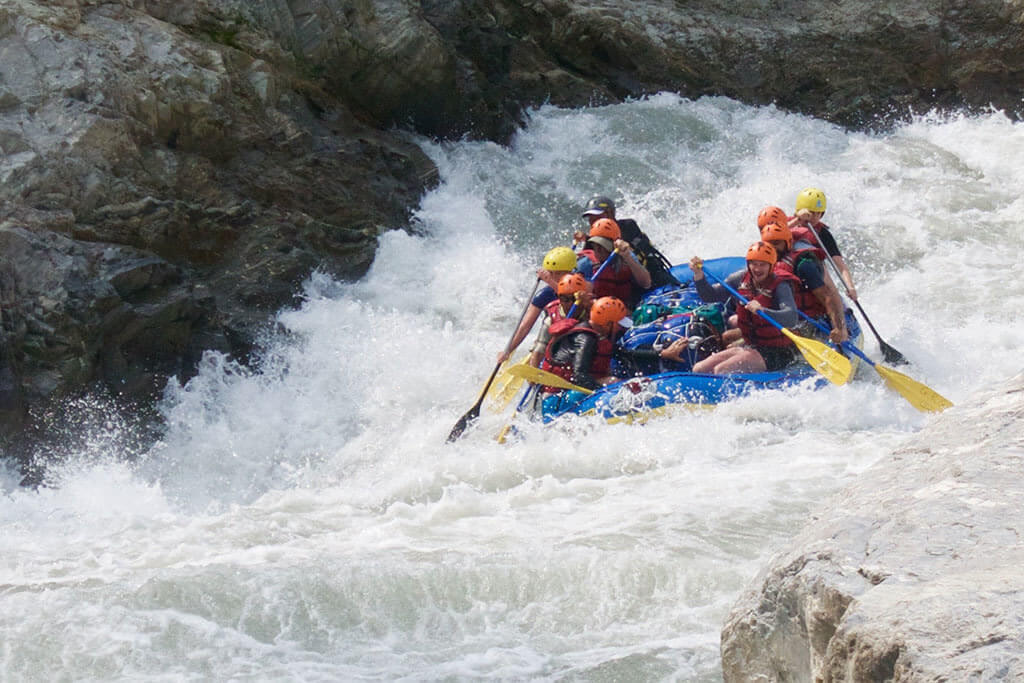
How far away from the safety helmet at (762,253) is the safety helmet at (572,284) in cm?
106

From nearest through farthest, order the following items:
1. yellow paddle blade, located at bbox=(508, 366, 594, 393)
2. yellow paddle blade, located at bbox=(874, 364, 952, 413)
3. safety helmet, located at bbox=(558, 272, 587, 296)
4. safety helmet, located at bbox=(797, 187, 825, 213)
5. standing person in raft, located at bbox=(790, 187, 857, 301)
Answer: yellow paddle blade, located at bbox=(874, 364, 952, 413)
yellow paddle blade, located at bbox=(508, 366, 594, 393)
safety helmet, located at bbox=(558, 272, 587, 296)
standing person in raft, located at bbox=(790, 187, 857, 301)
safety helmet, located at bbox=(797, 187, 825, 213)

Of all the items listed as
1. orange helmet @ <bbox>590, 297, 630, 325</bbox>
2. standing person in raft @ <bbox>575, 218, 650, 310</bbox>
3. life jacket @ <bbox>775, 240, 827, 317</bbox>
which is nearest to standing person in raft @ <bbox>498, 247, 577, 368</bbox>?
standing person in raft @ <bbox>575, 218, 650, 310</bbox>

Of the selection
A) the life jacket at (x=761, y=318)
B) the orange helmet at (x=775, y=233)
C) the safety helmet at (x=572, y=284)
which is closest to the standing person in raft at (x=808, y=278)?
the orange helmet at (x=775, y=233)

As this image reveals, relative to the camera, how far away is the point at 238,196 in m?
9.42

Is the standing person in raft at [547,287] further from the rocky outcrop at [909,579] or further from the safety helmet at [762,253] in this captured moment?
the rocky outcrop at [909,579]

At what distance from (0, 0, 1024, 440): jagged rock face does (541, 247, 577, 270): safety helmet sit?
241 centimetres

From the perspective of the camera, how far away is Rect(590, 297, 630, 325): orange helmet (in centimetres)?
717

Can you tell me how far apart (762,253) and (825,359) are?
0.75 metres

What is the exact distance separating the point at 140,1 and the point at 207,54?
0.77 metres

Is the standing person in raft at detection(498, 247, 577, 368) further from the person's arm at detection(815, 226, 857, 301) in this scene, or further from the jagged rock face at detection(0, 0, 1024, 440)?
the jagged rock face at detection(0, 0, 1024, 440)

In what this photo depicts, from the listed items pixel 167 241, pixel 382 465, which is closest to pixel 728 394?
pixel 382 465

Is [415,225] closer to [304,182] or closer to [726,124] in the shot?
[304,182]

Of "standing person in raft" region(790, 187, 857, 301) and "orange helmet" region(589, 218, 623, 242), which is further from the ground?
"standing person in raft" region(790, 187, 857, 301)

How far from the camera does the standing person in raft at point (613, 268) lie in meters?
7.95
